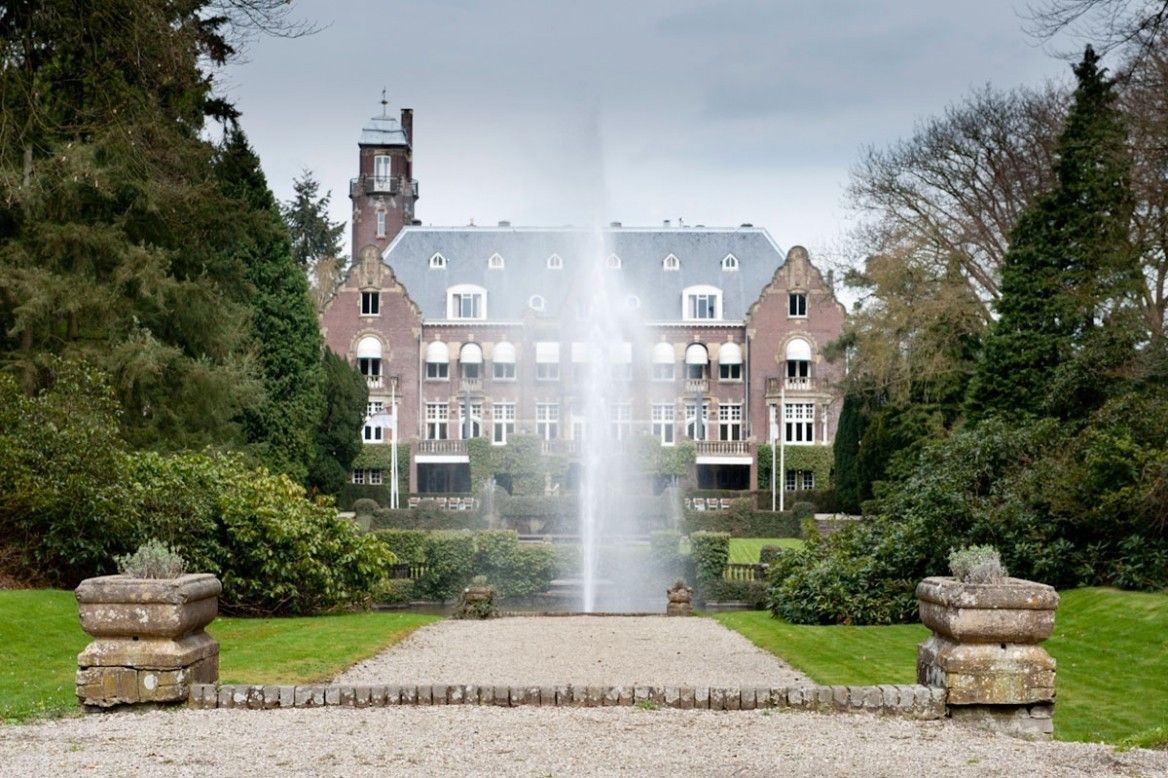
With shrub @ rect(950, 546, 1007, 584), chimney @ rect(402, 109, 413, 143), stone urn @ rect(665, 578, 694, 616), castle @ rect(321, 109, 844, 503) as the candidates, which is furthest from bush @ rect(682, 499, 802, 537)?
chimney @ rect(402, 109, 413, 143)

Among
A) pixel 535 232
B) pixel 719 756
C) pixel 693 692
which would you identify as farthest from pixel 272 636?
pixel 535 232

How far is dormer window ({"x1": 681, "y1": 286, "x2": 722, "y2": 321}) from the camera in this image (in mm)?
75438

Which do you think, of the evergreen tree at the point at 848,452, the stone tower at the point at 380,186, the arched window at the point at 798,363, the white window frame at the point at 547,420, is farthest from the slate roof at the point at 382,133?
the evergreen tree at the point at 848,452

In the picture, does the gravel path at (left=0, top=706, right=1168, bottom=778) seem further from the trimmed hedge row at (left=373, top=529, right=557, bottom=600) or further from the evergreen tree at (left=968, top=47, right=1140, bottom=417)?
the trimmed hedge row at (left=373, top=529, right=557, bottom=600)

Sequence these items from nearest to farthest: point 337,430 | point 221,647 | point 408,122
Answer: point 221,647
point 337,430
point 408,122

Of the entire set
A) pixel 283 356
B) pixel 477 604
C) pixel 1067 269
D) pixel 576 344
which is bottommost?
pixel 477 604

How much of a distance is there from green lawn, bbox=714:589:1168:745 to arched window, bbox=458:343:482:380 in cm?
5493

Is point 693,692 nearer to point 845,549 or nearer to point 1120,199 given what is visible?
point 845,549

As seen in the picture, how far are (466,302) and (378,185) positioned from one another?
1247 cm

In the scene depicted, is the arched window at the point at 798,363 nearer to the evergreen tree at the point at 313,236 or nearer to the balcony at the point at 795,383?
the balcony at the point at 795,383

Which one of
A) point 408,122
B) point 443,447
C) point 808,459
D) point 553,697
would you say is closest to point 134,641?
point 553,697

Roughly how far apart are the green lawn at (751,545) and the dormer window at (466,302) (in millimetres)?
27642

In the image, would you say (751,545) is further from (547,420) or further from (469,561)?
(547,420)

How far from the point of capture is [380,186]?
84.2 m
